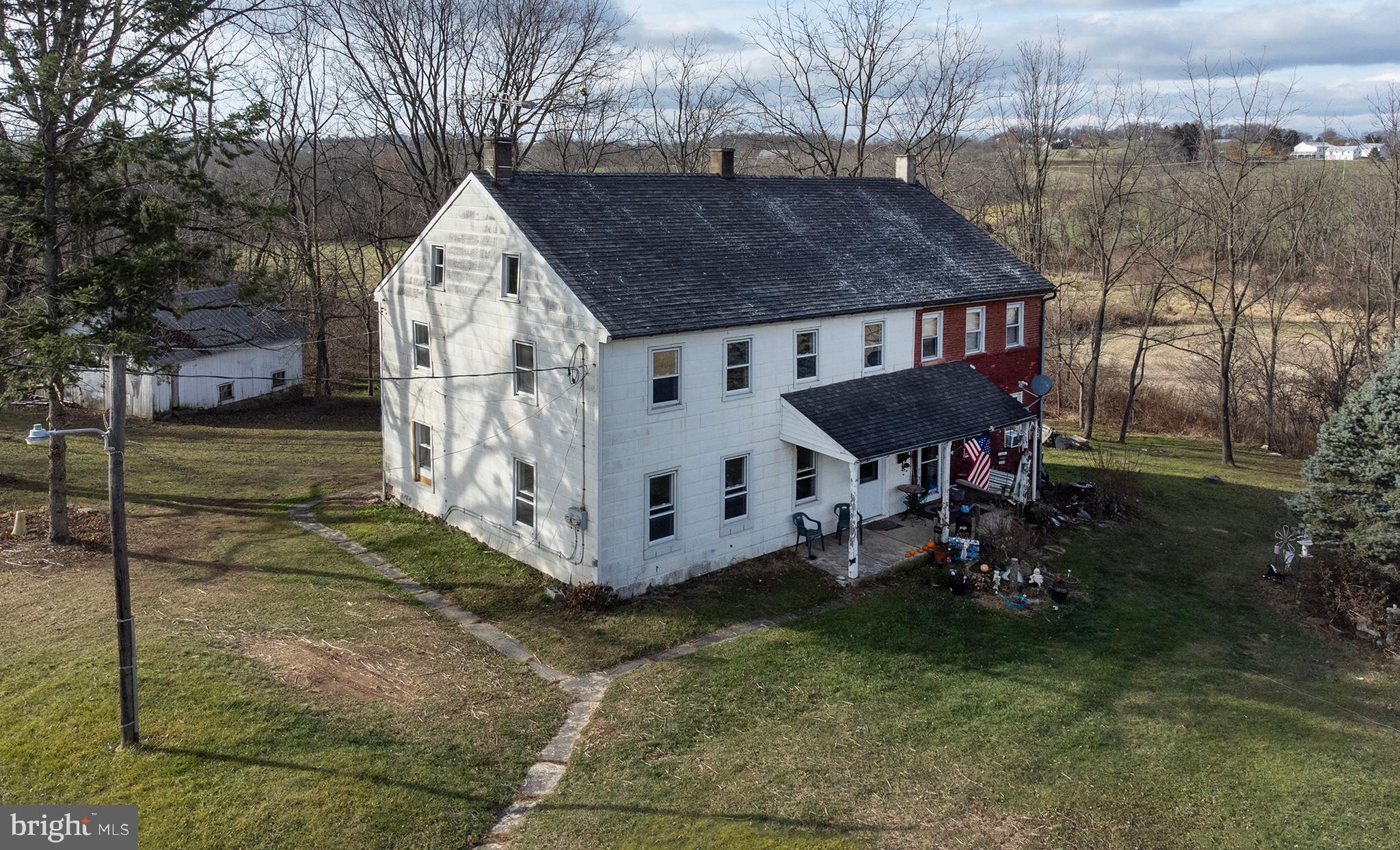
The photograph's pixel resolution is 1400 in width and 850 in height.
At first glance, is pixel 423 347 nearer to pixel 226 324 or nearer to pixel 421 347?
pixel 421 347

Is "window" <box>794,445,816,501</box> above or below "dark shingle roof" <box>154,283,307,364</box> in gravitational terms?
below

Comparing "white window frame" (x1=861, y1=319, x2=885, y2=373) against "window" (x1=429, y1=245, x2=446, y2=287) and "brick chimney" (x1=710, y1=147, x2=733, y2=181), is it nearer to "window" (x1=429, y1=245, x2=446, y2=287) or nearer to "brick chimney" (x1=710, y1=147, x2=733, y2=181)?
"brick chimney" (x1=710, y1=147, x2=733, y2=181)

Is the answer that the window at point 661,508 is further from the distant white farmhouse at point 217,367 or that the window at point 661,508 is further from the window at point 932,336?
the distant white farmhouse at point 217,367

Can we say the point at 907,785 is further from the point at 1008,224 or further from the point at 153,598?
the point at 1008,224

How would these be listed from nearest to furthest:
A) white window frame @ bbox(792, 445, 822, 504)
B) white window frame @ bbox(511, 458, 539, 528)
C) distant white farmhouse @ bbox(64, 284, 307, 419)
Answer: white window frame @ bbox(511, 458, 539, 528), white window frame @ bbox(792, 445, 822, 504), distant white farmhouse @ bbox(64, 284, 307, 419)

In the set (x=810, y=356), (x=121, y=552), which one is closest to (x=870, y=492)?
(x=810, y=356)

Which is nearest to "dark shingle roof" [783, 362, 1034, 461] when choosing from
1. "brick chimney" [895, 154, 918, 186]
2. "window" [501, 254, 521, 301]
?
"window" [501, 254, 521, 301]

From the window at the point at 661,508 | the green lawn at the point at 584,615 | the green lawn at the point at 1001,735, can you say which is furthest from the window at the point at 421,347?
the green lawn at the point at 1001,735
